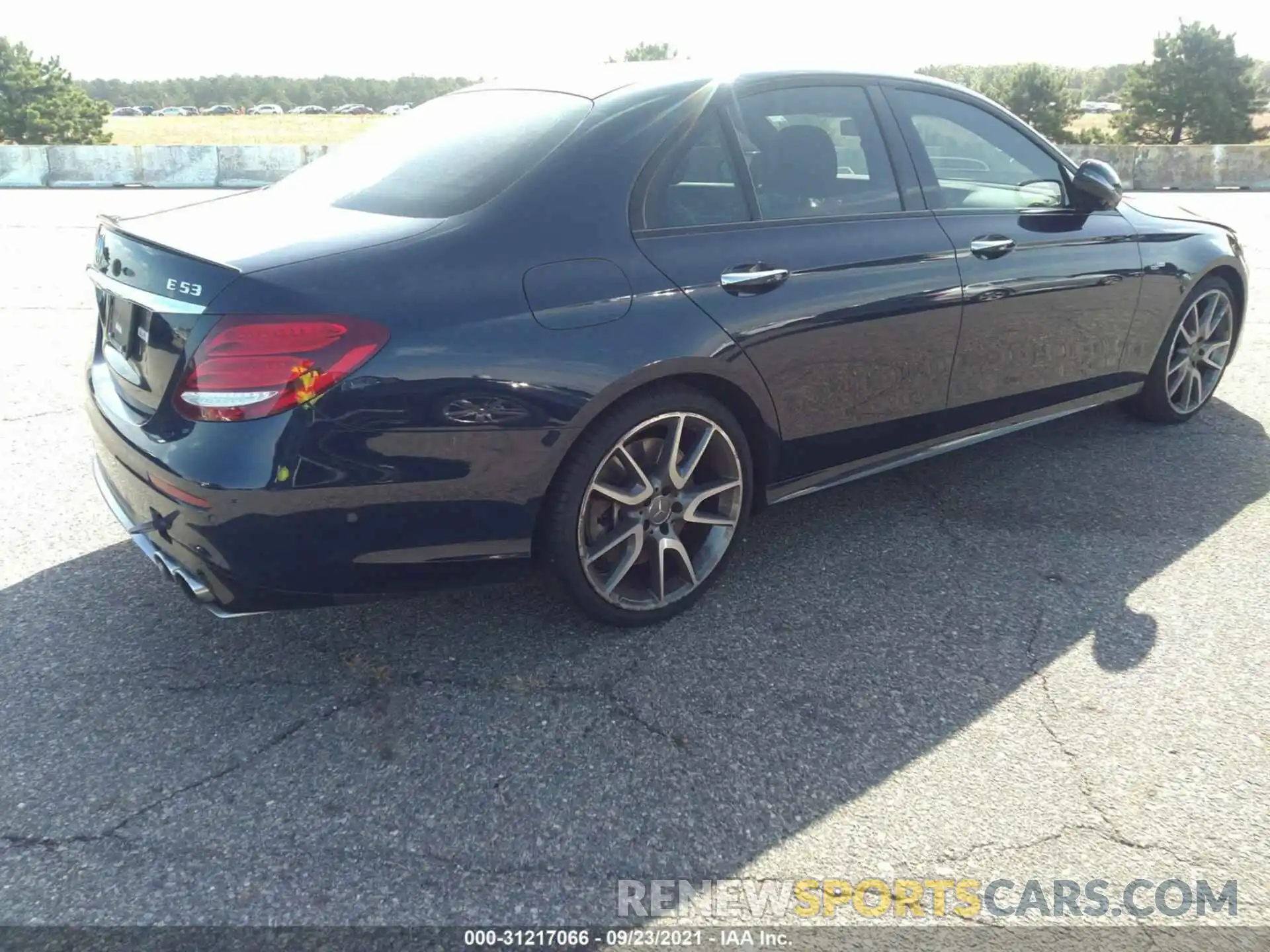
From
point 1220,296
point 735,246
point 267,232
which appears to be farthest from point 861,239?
point 1220,296

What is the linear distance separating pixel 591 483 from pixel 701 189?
0.98 m

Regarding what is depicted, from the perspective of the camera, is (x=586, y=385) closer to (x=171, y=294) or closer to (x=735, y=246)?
(x=735, y=246)

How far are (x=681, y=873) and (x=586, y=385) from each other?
127cm

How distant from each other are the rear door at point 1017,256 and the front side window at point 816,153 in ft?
0.65

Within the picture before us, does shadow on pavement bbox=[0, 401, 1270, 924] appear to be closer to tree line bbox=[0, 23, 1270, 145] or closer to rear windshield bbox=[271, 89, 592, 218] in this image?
rear windshield bbox=[271, 89, 592, 218]

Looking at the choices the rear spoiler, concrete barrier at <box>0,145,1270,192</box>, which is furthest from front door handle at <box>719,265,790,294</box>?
concrete barrier at <box>0,145,1270,192</box>

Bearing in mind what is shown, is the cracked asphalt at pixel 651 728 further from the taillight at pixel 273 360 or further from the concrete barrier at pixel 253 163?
the concrete barrier at pixel 253 163

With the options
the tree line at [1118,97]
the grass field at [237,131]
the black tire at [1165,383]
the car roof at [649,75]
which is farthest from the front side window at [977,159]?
the tree line at [1118,97]

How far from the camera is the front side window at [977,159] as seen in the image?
12.7ft

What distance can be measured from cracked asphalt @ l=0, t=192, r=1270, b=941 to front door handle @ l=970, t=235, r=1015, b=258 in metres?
1.04

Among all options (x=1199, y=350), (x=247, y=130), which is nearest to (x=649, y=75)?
(x=1199, y=350)

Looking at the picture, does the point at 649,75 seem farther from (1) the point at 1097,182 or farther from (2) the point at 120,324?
(1) the point at 1097,182

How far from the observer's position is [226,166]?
74.5ft

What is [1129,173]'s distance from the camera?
23.1m
